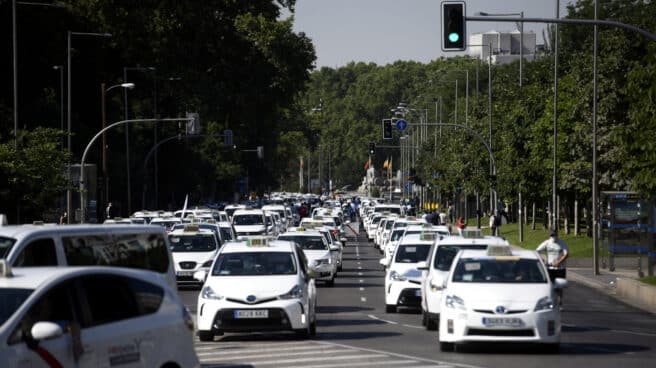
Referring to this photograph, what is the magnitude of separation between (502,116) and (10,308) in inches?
3183

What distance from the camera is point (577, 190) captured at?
229 ft

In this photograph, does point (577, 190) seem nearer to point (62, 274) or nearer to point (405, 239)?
point (405, 239)

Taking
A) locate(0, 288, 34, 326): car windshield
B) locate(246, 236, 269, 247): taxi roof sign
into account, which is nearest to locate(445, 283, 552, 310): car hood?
locate(246, 236, 269, 247): taxi roof sign

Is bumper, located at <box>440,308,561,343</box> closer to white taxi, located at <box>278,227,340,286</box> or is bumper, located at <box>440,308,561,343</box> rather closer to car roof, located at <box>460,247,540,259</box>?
car roof, located at <box>460,247,540,259</box>

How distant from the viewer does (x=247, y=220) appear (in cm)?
6844

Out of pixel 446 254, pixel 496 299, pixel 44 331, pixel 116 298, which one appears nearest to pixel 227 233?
pixel 446 254

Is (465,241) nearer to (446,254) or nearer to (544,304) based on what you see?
(446,254)

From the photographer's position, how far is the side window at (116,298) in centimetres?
1168

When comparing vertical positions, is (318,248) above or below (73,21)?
below

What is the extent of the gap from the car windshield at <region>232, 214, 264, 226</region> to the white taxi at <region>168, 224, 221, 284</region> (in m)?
25.8

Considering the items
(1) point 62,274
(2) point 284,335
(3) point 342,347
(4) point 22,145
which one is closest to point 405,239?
(2) point 284,335

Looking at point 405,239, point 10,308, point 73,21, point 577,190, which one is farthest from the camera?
point 73,21

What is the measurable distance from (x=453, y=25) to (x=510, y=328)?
9543 mm

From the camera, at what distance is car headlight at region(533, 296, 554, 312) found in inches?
838
